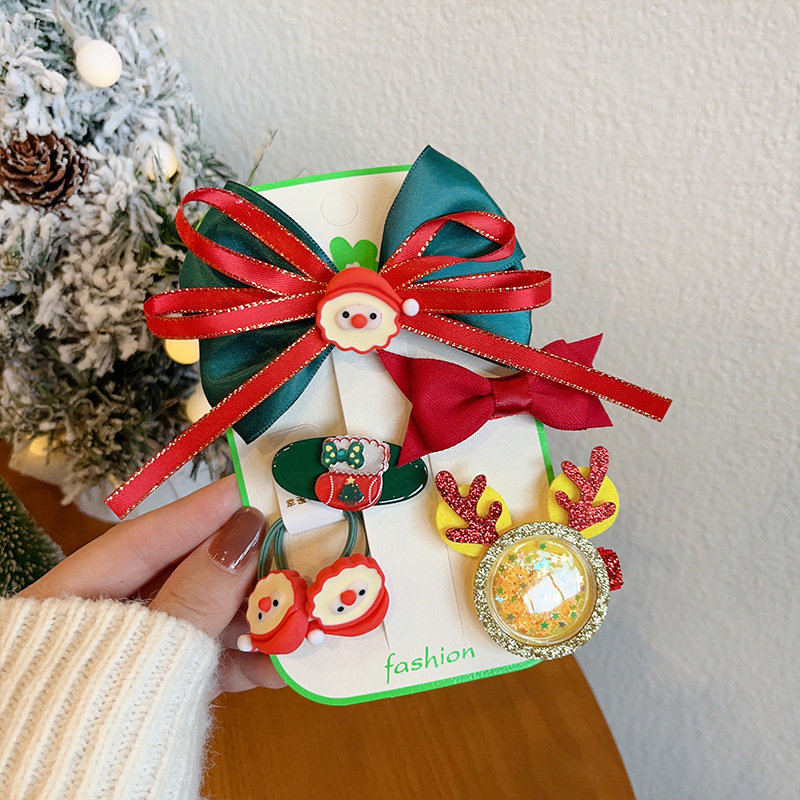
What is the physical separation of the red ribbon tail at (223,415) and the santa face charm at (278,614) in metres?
0.09

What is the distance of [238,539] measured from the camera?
44 centimetres

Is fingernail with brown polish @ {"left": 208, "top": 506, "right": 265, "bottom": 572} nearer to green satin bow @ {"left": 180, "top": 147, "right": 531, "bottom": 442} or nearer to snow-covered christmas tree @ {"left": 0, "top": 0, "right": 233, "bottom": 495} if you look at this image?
green satin bow @ {"left": 180, "top": 147, "right": 531, "bottom": 442}

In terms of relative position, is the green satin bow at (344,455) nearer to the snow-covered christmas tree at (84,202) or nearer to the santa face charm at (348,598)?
the santa face charm at (348,598)

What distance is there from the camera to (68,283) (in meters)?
0.52

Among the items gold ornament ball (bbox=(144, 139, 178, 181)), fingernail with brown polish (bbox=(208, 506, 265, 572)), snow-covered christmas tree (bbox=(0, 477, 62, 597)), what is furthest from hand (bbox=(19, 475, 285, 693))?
gold ornament ball (bbox=(144, 139, 178, 181))

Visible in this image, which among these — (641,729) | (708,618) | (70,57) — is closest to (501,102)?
(70,57)

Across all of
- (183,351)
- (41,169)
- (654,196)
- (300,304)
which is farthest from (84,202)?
(654,196)

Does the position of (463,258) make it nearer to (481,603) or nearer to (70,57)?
(481,603)

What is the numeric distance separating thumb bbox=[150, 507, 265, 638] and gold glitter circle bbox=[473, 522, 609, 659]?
0.50 ft

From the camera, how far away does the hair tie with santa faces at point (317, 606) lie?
0.40 meters

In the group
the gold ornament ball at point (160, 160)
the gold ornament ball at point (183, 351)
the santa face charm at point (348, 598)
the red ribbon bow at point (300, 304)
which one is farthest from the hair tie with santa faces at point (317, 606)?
the gold ornament ball at point (160, 160)

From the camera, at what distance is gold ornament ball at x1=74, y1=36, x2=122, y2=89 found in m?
0.49

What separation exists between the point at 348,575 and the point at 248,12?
482 millimetres

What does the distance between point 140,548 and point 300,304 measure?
24 centimetres
